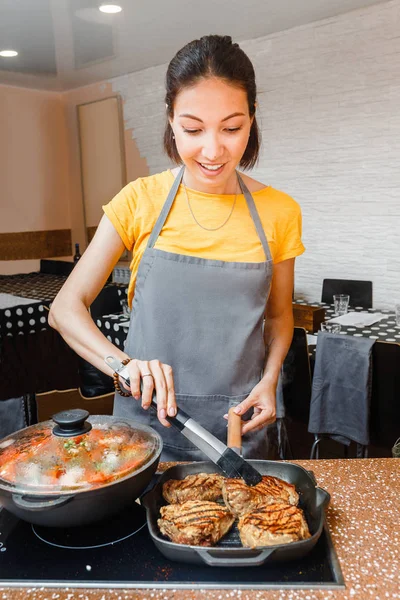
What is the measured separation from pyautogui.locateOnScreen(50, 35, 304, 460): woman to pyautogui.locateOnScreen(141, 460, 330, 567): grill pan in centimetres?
24

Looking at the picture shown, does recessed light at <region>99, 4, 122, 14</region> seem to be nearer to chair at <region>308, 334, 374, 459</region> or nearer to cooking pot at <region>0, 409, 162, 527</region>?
chair at <region>308, 334, 374, 459</region>

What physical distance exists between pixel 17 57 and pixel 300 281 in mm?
3449

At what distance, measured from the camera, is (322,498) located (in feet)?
3.05

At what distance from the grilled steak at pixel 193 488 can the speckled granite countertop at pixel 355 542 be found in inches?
7.6

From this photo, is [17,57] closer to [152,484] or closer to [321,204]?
[321,204]

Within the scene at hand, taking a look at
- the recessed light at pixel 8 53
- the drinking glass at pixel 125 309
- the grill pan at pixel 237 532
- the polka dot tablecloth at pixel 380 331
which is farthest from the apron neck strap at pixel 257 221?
the recessed light at pixel 8 53

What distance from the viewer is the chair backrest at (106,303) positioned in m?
3.79

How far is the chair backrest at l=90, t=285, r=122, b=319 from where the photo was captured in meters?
3.79

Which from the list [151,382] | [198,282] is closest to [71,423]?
[151,382]

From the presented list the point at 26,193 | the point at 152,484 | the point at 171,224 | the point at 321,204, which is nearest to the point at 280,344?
the point at 171,224

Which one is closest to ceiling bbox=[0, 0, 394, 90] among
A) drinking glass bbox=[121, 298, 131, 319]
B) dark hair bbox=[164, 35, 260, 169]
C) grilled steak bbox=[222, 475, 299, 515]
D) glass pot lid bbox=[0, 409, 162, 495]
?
drinking glass bbox=[121, 298, 131, 319]

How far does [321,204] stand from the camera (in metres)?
4.44

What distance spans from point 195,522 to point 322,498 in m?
0.23

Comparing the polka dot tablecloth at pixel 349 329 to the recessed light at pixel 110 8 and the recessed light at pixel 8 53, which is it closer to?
the recessed light at pixel 110 8
